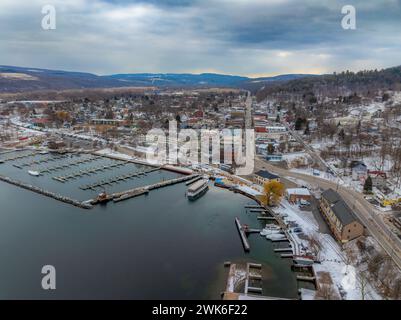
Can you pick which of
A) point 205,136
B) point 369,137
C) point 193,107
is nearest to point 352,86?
point 193,107

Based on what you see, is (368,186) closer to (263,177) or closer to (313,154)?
(263,177)

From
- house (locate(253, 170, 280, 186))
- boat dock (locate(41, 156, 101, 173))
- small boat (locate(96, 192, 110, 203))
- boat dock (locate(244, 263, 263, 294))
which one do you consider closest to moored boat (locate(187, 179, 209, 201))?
house (locate(253, 170, 280, 186))

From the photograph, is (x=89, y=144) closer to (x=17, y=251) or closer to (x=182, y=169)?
(x=182, y=169)

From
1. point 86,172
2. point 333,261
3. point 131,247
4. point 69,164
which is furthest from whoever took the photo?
point 69,164

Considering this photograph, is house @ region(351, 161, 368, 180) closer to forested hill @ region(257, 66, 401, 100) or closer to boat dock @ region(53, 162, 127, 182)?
boat dock @ region(53, 162, 127, 182)

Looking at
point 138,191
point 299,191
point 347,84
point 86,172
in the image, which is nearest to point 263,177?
point 299,191

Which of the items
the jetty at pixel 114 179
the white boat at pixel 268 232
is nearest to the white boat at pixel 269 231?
the white boat at pixel 268 232

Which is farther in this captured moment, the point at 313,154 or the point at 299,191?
the point at 313,154
